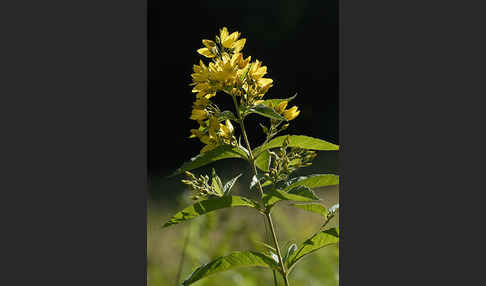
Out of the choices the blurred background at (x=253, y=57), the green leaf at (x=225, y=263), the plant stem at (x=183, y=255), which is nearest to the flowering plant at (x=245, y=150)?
the green leaf at (x=225, y=263)

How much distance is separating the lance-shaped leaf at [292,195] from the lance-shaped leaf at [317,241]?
0.58ft

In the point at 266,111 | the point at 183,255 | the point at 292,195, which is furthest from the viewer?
the point at 183,255

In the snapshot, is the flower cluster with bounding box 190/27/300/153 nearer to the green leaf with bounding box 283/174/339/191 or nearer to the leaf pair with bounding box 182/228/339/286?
the green leaf with bounding box 283/174/339/191

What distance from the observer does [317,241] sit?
146 centimetres

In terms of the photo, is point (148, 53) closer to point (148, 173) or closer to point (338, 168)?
point (148, 173)

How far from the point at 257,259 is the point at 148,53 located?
828 millimetres

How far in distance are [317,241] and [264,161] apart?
0.29 meters

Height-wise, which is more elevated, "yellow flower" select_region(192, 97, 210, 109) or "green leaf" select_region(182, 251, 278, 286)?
"yellow flower" select_region(192, 97, 210, 109)

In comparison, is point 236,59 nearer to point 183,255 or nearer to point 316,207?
point 316,207

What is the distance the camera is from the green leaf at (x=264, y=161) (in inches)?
59.5

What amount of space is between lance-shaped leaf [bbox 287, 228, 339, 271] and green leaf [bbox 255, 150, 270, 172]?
0.83 ft

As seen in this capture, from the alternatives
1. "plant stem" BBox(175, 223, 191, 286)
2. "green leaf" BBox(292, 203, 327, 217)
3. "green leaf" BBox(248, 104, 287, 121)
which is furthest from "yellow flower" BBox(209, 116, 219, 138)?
"plant stem" BBox(175, 223, 191, 286)

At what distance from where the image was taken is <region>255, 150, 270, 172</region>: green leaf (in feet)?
4.96

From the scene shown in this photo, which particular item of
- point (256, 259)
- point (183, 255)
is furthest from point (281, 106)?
point (183, 255)
